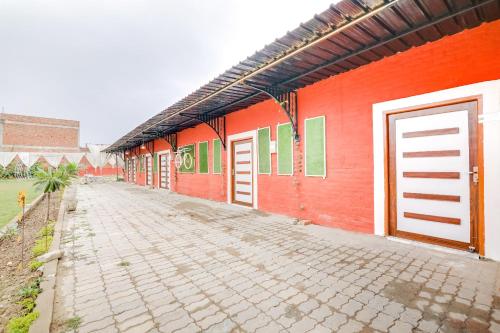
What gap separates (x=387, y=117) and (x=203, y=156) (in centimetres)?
804

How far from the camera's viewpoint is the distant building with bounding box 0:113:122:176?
110 ft

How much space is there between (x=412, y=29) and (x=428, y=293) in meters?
3.70

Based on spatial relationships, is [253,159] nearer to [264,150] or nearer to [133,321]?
[264,150]

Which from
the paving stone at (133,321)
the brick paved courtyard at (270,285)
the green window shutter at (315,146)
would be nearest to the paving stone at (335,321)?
the brick paved courtyard at (270,285)

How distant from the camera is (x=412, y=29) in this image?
3.78 meters

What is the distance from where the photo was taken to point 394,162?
4.73 metres

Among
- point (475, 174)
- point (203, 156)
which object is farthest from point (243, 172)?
point (475, 174)

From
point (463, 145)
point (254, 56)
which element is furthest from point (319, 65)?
point (463, 145)

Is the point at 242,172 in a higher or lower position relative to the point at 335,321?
higher

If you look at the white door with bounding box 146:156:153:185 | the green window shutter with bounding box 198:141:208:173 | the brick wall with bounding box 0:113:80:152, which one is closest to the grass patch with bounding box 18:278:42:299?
the green window shutter with bounding box 198:141:208:173

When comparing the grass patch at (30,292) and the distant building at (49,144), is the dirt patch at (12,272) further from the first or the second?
the distant building at (49,144)

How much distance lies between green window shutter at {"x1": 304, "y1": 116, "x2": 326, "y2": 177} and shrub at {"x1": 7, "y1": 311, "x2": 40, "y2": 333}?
530cm

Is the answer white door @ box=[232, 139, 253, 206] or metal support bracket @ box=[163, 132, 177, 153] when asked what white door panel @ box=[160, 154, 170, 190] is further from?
white door @ box=[232, 139, 253, 206]

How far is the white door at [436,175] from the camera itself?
12.7 feet
